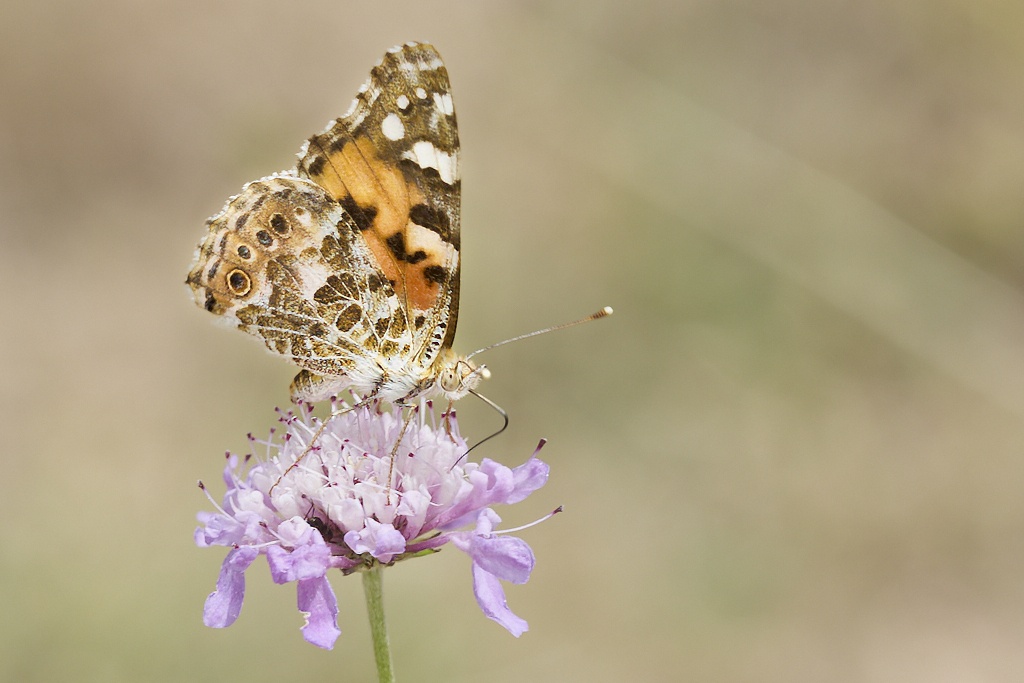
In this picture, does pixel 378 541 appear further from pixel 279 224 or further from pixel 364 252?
pixel 279 224

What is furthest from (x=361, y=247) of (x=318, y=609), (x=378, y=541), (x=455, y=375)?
(x=318, y=609)

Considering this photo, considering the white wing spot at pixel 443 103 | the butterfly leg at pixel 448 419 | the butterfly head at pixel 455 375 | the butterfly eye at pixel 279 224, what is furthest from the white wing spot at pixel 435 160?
the butterfly leg at pixel 448 419

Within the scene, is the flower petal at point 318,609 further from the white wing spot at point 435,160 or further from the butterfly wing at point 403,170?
the white wing spot at point 435,160

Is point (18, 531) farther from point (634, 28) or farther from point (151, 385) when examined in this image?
point (634, 28)

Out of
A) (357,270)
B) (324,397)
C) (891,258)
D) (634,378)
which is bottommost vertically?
(324,397)

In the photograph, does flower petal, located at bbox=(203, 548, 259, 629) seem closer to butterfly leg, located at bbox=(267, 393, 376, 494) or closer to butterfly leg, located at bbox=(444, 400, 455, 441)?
butterfly leg, located at bbox=(267, 393, 376, 494)

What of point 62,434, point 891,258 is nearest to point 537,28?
point 891,258
